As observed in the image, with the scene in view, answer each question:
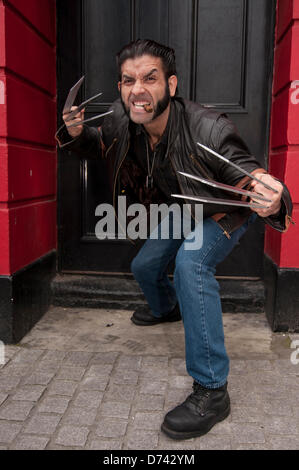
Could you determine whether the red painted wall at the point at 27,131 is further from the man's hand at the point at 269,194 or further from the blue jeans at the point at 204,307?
the man's hand at the point at 269,194

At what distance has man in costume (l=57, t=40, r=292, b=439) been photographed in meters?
2.16

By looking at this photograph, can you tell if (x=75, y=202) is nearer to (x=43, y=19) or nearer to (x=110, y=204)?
(x=110, y=204)

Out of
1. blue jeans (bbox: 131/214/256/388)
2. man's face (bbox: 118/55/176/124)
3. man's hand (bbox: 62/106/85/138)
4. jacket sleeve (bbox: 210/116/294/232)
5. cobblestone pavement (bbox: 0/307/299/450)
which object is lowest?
cobblestone pavement (bbox: 0/307/299/450)

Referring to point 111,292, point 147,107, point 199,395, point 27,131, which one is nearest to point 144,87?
point 147,107

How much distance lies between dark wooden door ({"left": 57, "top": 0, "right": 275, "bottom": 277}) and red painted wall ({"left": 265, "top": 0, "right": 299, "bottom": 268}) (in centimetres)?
17

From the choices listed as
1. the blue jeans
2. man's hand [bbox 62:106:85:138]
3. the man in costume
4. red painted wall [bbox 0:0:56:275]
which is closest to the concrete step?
red painted wall [bbox 0:0:56:275]

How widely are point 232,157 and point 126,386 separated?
1.35 m

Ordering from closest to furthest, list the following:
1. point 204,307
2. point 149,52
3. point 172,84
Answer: point 204,307 → point 149,52 → point 172,84

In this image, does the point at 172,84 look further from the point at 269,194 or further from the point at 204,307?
the point at 204,307

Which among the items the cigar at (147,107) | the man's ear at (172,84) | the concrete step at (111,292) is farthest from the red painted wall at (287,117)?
the cigar at (147,107)

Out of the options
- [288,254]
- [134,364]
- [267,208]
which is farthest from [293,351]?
[267,208]

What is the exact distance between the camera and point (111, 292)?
3803 millimetres

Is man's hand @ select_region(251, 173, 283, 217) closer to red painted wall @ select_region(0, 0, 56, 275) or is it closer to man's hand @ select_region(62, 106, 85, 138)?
man's hand @ select_region(62, 106, 85, 138)
